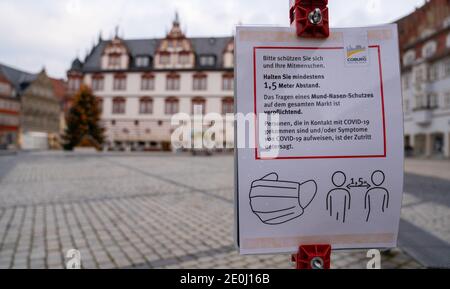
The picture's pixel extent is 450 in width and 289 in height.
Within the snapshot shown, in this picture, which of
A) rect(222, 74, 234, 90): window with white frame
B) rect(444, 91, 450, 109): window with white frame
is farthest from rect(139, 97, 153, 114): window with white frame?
rect(444, 91, 450, 109): window with white frame

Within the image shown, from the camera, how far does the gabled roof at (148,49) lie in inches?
1208

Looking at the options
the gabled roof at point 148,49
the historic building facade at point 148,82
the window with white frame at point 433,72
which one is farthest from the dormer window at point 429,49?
the gabled roof at point 148,49

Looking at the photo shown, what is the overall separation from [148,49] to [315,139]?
33.5m

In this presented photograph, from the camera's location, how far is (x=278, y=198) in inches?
37.8

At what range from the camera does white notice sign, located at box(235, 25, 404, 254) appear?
95cm

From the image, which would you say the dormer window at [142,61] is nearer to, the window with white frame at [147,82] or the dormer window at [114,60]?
the window with white frame at [147,82]

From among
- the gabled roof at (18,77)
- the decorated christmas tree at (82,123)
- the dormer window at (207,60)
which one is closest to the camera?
the decorated christmas tree at (82,123)

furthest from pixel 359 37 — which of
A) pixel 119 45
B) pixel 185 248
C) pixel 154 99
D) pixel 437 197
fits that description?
pixel 119 45

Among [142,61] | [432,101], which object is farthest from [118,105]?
[432,101]

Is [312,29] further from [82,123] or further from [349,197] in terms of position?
[82,123]

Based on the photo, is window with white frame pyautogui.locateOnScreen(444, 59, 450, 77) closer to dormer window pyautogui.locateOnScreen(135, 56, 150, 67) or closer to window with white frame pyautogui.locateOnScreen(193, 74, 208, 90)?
window with white frame pyautogui.locateOnScreen(193, 74, 208, 90)

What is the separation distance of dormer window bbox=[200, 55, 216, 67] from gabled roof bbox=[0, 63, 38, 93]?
2710 centimetres

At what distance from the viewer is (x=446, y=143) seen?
74.8ft
